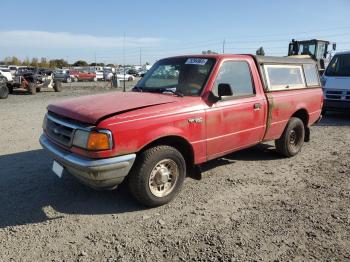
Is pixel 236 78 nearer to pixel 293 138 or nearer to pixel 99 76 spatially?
pixel 293 138

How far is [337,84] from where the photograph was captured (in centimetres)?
1109

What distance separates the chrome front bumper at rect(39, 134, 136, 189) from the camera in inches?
145

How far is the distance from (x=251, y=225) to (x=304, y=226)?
23.1 inches

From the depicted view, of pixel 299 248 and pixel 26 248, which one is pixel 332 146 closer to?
pixel 299 248

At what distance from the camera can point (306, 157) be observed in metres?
6.61

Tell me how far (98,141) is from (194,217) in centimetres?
143

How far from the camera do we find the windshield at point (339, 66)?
11.5m

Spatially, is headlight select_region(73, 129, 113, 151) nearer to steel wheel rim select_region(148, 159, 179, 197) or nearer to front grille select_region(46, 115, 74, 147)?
front grille select_region(46, 115, 74, 147)

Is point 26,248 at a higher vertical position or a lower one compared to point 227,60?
lower

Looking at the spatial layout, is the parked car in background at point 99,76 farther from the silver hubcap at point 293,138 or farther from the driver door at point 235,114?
the driver door at point 235,114

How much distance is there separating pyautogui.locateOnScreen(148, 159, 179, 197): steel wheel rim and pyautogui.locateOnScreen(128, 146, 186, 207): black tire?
13 mm

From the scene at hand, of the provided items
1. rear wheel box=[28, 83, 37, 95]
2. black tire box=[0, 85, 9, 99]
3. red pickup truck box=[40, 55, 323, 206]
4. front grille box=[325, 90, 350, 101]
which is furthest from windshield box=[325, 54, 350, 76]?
rear wheel box=[28, 83, 37, 95]

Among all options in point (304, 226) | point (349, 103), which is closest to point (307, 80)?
point (304, 226)

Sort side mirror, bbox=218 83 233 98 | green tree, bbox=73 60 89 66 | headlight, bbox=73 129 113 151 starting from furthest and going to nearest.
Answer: green tree, bbox=73 60 89 66 < side mirror, bbox=218 83 233 98 < headlight, bbox=73 129 113 151
